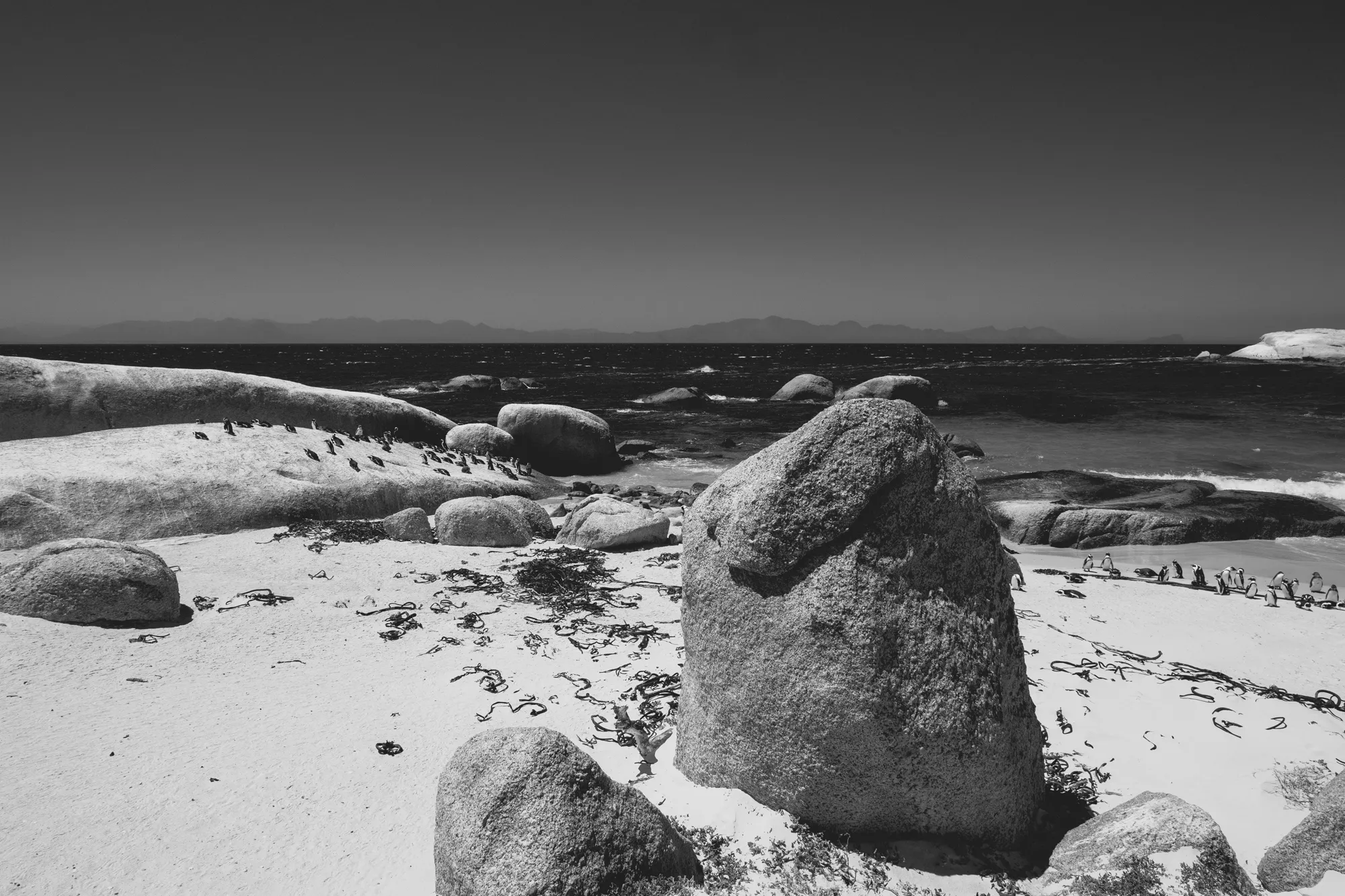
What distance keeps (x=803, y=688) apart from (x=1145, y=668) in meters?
4.68

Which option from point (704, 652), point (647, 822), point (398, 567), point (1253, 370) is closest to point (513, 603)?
point (398, 567)

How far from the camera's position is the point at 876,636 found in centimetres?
376

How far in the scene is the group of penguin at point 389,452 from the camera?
495 inches

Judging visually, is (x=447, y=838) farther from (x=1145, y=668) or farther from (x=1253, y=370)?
(x=1253, y=370)

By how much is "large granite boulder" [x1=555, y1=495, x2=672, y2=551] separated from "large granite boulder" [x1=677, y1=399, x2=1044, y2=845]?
6.38 m

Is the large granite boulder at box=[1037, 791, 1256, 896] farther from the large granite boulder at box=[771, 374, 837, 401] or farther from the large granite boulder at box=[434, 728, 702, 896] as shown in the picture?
the large granite boulder at box=[771, 374, 837, 401]

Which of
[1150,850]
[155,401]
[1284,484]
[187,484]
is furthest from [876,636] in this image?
[1284,484]

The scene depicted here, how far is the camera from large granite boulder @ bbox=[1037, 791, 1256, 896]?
3369 mm

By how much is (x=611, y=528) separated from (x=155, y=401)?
10.1 m

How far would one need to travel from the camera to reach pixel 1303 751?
4996 mm

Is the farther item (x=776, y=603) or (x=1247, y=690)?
(x=1247, y=690)

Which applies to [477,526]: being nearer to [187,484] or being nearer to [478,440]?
[187,484]

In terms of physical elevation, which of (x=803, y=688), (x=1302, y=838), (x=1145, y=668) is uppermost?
(x=803, y=688)

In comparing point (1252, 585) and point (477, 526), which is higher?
point (477, 526)
